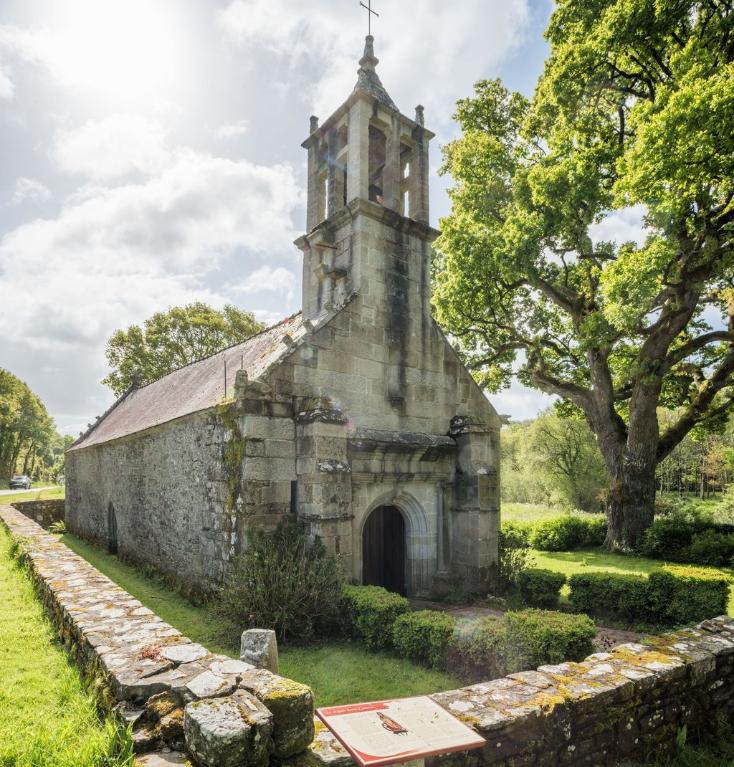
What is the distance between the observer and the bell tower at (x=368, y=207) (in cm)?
1048

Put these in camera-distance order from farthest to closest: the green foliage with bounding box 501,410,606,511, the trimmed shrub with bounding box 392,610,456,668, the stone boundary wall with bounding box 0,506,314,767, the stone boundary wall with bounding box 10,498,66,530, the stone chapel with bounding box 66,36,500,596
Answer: the green foliage with bounding box 501,410,606,511, the stone boundary wall with bounding box 10,498,66,530, the stone chapel with bounding box 66,36,500,596, the trimmed shrub with bounding box 392,610,456,668, the stone boundary wall with bounding box 0,506,314,767

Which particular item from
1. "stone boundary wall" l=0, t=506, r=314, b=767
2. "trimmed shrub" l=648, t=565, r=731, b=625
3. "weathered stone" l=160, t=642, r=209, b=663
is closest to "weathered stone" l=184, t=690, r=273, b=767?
"stone boundary wall" l=0, t=506, r=314, b=767

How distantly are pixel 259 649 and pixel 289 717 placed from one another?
153 cm

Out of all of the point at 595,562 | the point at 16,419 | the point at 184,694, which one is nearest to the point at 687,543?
the point at 595,562

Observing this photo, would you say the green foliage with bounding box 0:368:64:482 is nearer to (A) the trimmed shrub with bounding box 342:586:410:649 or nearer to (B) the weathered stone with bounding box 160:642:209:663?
(A) the trimmed shrub with bounding box 342:586:410:649

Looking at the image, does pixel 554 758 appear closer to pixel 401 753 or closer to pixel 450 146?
pixel 401 753

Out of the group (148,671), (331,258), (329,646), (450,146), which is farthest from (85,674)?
(450,146)

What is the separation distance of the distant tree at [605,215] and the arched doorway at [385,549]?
23.9 ft

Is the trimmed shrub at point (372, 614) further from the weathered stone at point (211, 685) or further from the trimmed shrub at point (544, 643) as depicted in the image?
the weathered stone at point (211, 685)

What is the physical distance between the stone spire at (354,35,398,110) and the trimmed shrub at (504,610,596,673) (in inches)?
408

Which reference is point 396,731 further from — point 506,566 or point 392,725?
point 506,566

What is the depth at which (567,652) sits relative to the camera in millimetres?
6285

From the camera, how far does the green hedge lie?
28.3 ft

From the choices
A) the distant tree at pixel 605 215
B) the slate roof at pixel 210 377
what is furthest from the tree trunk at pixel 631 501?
the slate roof at pixel 210 377
